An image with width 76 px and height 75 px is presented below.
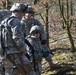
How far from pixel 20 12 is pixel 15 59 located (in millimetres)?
1097

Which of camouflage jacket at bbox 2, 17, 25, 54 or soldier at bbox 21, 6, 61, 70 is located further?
soldier at bbox 21, 6, 61, 70

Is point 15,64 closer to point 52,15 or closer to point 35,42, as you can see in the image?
point 35,42

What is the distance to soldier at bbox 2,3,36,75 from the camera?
6184 millimetres

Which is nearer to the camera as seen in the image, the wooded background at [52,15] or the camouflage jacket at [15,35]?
the camouflage jacket at [15,35]

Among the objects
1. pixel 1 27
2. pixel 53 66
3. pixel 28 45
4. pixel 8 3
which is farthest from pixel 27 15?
pixel 8 3

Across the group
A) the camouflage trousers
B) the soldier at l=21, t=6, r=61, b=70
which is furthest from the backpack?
the soldier at l=21, t=6, r=61, b=70

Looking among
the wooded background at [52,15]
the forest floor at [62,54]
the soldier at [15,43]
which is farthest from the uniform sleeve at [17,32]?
the wooded background at [52,15]

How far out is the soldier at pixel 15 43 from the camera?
618cm

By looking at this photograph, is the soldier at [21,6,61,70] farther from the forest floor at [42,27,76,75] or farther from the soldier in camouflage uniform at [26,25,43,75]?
the forest floor at [42,27,76,75]

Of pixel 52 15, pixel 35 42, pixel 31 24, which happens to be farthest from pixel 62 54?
pixel 35 42

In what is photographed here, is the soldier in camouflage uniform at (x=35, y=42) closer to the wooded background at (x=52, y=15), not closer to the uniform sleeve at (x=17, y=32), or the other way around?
the uniform sleeve at (x=17, y=32)

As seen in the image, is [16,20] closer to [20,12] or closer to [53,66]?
[20,12]

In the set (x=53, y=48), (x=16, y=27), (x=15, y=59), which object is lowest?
(x=53, y=48)

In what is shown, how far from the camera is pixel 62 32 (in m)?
17.5
